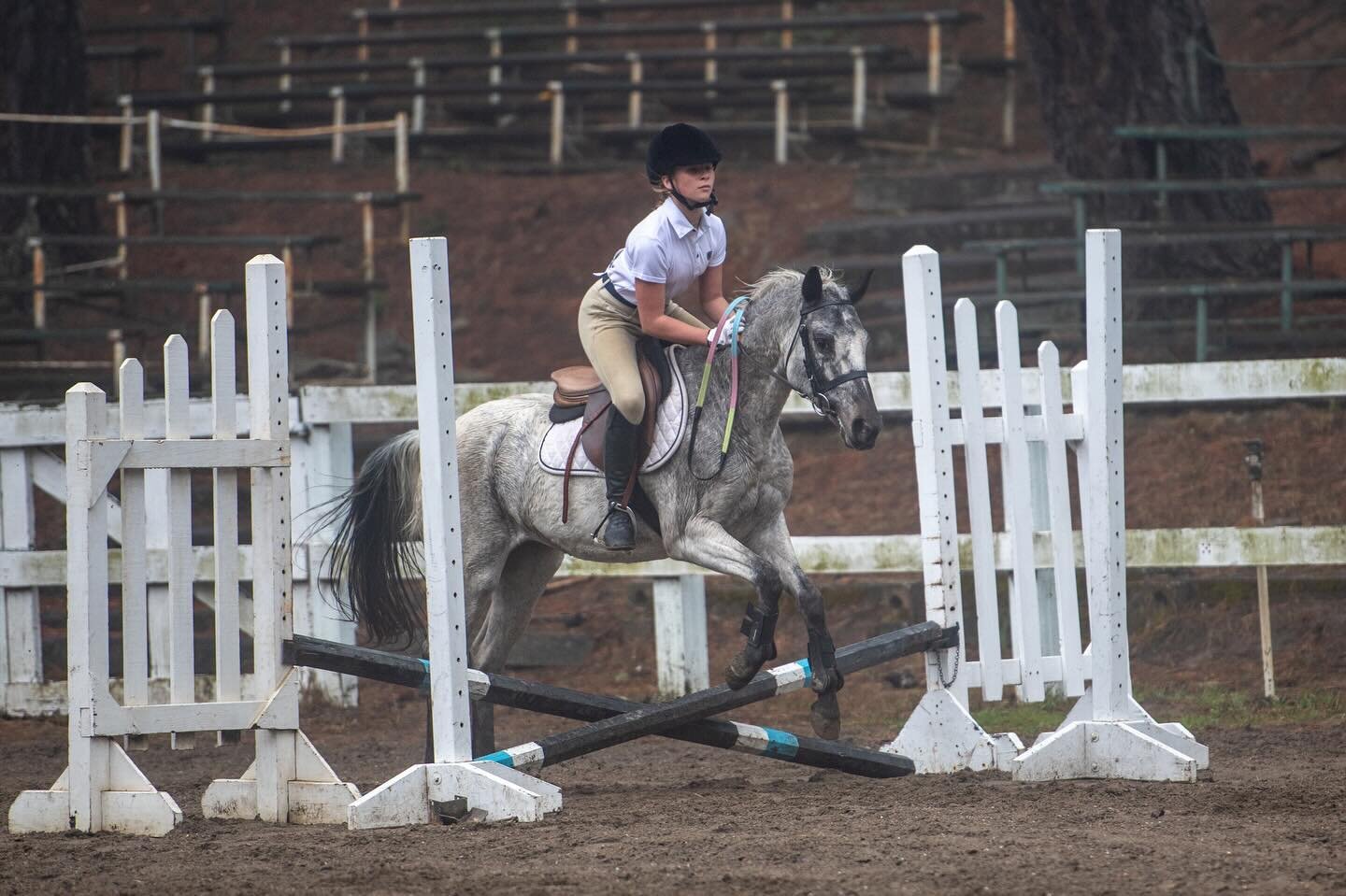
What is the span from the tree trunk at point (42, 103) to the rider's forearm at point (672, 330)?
929 centimetres

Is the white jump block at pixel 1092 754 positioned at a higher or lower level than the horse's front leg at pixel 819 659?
lower

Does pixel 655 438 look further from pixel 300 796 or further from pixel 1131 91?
pixel 1131 91

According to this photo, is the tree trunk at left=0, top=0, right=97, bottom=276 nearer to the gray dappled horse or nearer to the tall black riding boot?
the gray dappled horse

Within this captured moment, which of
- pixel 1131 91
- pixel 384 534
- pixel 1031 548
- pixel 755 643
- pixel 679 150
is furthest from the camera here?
pixel 1131 91

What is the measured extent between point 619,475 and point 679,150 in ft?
3.87

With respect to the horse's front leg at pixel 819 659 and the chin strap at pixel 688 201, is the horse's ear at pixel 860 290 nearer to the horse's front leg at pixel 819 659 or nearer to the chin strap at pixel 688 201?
the chin strap at pixel 688 201

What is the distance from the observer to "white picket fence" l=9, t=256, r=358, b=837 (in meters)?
5.10

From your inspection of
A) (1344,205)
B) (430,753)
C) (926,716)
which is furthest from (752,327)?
(1344,205)

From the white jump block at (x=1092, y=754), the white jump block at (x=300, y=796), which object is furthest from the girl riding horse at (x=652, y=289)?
the white jump block at (x=1092, y=754)

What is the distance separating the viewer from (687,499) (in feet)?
19.1

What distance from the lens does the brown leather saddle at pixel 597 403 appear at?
5.90m

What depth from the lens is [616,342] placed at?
597cm

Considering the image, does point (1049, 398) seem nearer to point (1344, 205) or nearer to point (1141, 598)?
point (1141, 598)

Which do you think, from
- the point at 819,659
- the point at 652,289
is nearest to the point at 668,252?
the point at 652,289
